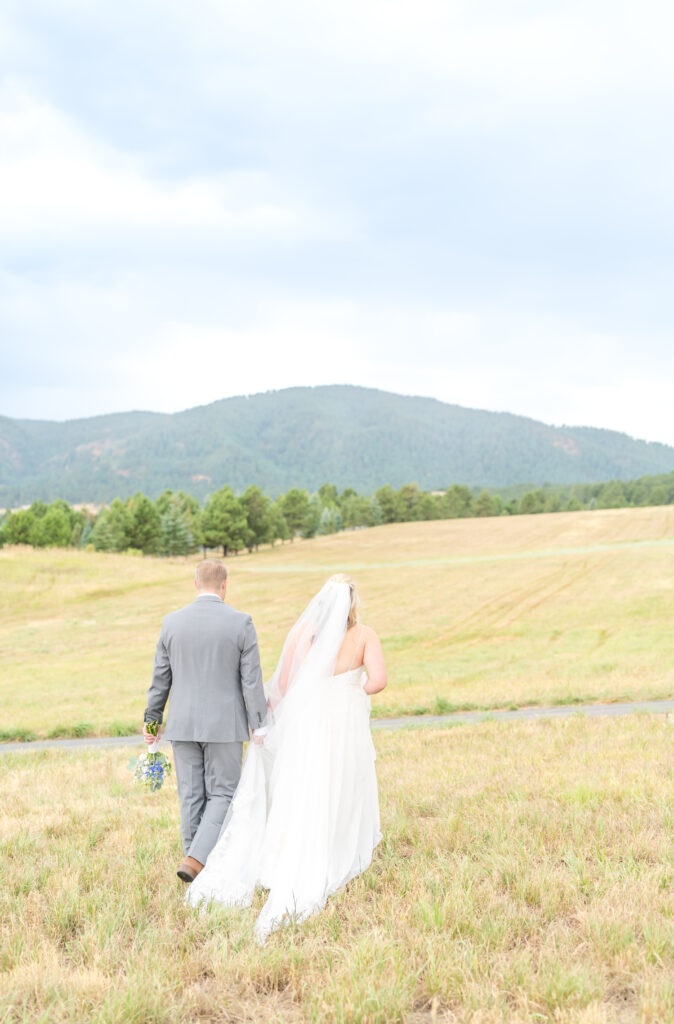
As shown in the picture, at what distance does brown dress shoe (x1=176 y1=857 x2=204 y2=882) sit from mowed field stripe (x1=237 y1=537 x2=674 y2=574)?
57.2 metres

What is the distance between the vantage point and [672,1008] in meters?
3.59

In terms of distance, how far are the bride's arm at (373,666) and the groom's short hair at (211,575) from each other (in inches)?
50.5

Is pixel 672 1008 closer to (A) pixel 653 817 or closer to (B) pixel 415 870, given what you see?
(B) pixel 415 870

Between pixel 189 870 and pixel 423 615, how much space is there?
35.3 meters

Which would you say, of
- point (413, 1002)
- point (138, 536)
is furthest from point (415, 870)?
point (138, 536)

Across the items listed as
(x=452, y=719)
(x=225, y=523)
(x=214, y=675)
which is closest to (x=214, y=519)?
(x=225, y=523)

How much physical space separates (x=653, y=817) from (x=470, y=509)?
131355 mm

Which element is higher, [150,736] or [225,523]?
[225,523]

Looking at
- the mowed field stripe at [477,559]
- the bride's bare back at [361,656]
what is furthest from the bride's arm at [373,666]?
the mowed field stripe at [477,559]

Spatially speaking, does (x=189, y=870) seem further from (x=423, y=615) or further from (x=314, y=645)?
(x=423, y=615)

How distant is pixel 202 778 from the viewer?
6.11 m

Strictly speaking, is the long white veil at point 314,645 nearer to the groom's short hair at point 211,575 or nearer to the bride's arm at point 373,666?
the bride's arm at point 373,666

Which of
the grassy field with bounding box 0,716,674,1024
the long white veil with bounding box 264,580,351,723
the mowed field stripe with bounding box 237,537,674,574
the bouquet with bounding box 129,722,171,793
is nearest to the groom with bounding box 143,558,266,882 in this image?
the long white veil with bounding box 264,580,351,723

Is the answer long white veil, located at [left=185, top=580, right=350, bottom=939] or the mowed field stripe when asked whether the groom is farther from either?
the mowed field stripe
